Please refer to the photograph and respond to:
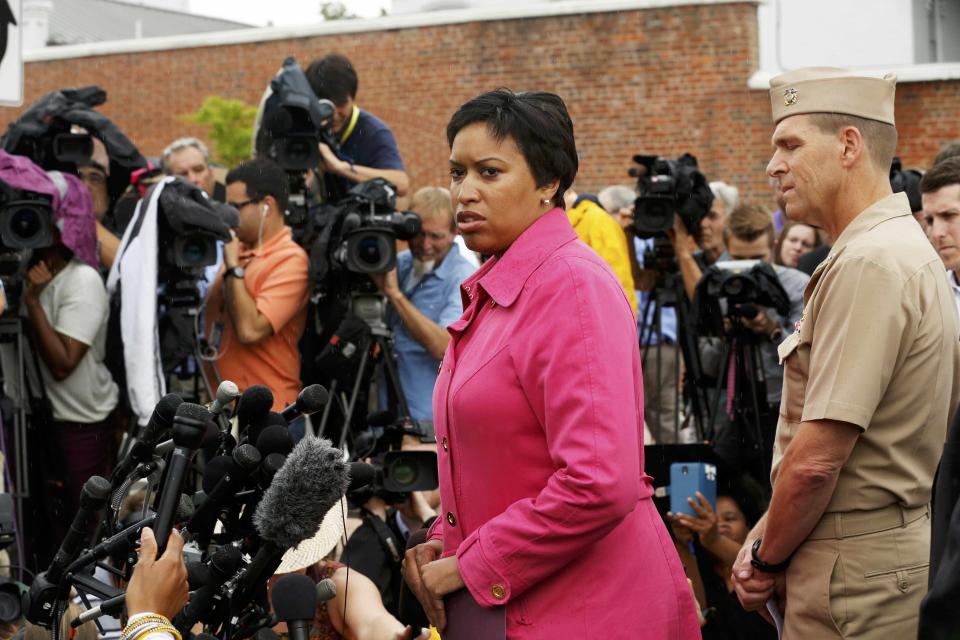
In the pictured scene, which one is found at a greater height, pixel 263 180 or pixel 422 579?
pixel 263 180

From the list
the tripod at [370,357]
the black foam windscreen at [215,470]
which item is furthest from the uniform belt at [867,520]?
the tripod at [370,357]

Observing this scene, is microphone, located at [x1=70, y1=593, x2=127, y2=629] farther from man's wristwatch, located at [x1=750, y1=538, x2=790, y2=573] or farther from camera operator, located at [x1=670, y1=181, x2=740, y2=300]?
camera operator, located at [x1=670, y1=181, x2=740, y2=300]

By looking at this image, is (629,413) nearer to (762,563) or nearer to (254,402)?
(762,563)

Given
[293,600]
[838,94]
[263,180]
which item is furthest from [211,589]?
[263,180]

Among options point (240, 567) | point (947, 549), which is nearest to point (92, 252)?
point (240, 567)

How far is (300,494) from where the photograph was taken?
2.57 m

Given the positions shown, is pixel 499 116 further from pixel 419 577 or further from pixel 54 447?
pixel 54 447

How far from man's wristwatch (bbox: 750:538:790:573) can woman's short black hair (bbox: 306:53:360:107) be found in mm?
4072

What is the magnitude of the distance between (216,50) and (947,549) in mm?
17987

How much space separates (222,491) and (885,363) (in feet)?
4.46

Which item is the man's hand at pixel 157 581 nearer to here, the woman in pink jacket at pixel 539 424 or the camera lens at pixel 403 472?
the woman in pink jacket at pixel 539 424

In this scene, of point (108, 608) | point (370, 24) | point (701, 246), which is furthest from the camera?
point (370, 24)

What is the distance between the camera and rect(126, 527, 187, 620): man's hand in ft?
8.14

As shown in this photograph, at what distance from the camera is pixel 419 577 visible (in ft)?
8.45
